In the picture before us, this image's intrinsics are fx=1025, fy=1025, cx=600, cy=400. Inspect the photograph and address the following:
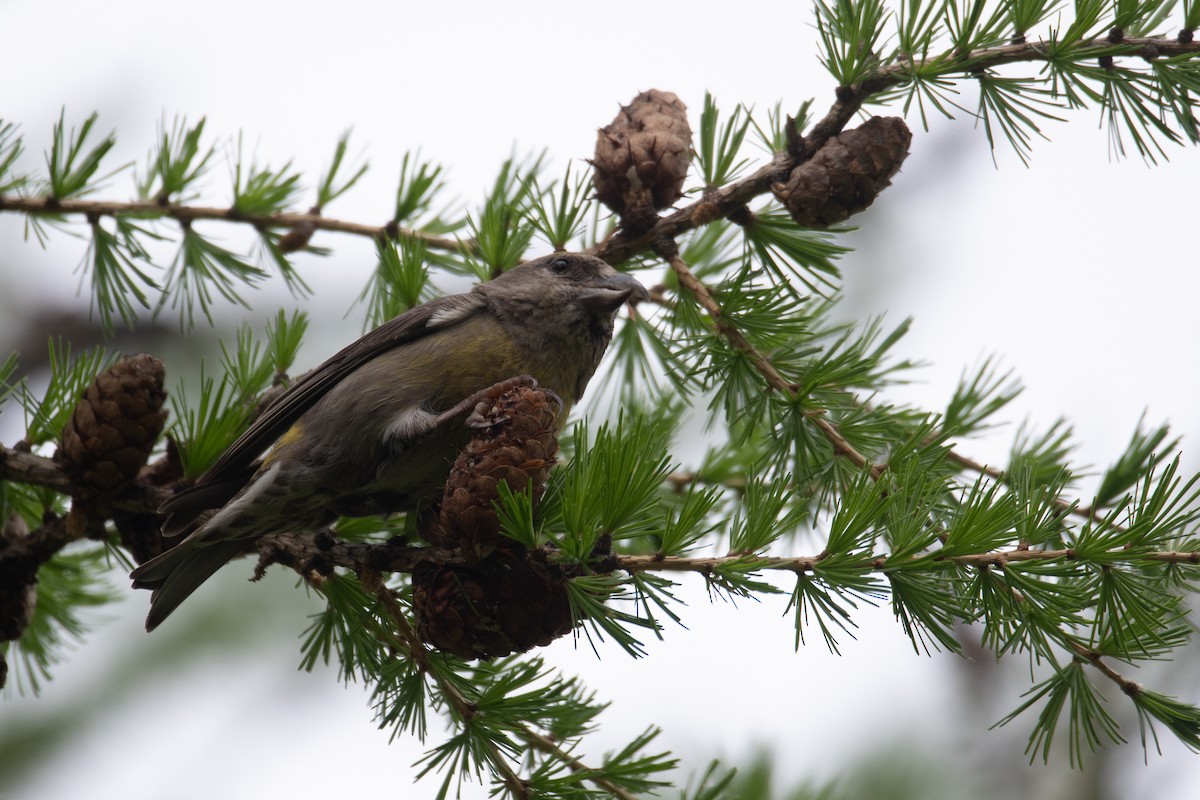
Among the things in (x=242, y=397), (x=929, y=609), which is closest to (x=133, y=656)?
(x=242, y=397)

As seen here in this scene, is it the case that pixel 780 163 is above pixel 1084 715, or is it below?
above

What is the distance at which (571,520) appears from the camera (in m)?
2.14

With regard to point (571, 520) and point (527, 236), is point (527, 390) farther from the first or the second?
point (527, 236)

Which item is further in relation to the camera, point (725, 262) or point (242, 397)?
point (725, 262)

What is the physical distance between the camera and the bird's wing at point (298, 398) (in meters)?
2.95

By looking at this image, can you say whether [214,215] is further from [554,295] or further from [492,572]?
[492,572]

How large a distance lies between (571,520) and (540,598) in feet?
0.90

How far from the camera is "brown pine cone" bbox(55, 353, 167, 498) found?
271cm

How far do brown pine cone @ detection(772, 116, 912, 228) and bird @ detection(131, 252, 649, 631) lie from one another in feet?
2.41

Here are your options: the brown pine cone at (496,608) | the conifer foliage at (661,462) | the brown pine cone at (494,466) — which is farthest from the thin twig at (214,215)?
the brown pine cone at (496,608)

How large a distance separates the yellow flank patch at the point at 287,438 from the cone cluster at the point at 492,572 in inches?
45.6

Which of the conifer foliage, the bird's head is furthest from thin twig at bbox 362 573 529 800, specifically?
the bird's head

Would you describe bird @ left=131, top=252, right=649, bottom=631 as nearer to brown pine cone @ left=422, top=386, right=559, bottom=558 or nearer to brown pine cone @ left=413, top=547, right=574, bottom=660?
brown pine cone @ left=422, top=386, right=559, bottom=558

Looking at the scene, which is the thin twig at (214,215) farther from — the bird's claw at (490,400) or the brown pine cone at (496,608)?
the brown pine cone at (496,608)
